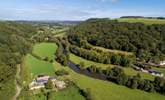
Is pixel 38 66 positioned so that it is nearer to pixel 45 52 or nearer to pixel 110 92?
pixel 45 52

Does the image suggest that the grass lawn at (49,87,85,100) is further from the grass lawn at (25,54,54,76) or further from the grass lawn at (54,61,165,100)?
the grass lawn at (25,54,54,76)

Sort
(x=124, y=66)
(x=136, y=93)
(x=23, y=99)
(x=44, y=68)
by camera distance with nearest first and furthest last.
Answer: (x=23, y=99), (x=136, y=93), (x=44, y=68), (x=124, y=66)

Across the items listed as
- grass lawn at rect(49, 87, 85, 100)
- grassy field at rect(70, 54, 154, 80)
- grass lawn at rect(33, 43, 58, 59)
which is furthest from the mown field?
grass lawn at rect(33, 43, 58, 59)

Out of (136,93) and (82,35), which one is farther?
(82,35)

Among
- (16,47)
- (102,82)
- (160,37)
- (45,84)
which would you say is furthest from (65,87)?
(160,37)

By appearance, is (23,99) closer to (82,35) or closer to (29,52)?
(29,52)

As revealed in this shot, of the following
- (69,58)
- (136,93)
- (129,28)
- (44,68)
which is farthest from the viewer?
(129,28)
